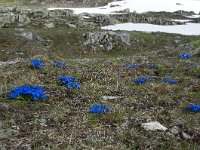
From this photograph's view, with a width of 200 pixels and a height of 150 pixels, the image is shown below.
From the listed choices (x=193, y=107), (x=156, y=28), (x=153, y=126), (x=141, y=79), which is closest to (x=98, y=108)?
(x=153, y=126)

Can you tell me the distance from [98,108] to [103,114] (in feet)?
0.96

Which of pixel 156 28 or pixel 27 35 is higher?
pixel 27 35

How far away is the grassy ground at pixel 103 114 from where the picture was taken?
10.5 m

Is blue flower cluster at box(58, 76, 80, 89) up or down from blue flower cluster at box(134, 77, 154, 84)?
up

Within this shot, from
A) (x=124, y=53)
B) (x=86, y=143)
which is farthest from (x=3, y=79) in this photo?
(x=124, y=53)

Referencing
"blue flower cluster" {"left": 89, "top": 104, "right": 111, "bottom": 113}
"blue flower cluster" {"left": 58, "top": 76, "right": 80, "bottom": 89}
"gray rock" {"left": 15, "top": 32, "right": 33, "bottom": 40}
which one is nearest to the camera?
"blue flower cluster" {"left": 89, "top": 104, "right": 111, "bottom": 113}

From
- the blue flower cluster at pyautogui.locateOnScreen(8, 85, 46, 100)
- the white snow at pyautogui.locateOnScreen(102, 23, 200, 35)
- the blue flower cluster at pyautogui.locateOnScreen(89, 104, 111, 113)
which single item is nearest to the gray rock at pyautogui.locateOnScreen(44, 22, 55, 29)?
the white snow at pyautogui.locateOnScreen(102, 23, 200, 35)

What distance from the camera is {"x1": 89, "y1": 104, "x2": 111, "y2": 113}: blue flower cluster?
12.4m

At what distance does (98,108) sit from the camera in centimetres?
1254

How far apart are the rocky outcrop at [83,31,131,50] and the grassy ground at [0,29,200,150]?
30238mm

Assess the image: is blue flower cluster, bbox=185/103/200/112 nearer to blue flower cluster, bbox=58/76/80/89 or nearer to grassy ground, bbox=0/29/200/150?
grassy ground, bbox=0/29/200/150

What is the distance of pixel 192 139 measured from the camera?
36.3 ft

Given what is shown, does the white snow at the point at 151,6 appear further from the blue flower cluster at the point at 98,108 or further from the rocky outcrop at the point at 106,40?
the blue flower cluster at the point at 98,108

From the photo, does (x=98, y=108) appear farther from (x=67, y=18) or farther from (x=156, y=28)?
(x=67, y=18)
